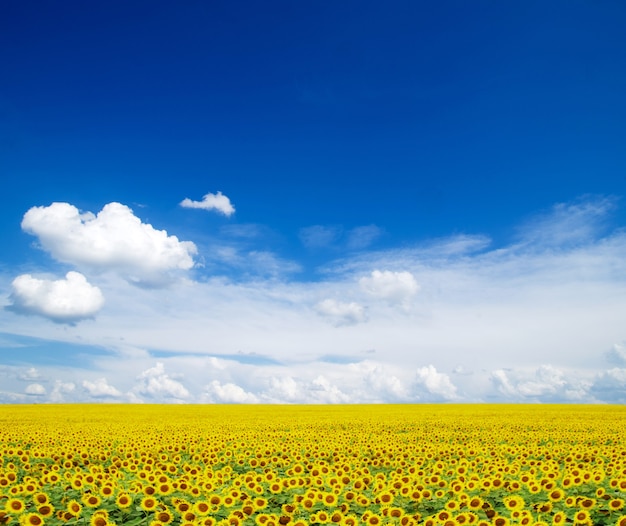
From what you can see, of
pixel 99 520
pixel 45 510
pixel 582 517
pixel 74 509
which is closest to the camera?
pixel 582 517

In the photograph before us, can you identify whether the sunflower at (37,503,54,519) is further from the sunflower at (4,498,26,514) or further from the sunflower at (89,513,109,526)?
the sunflower at (89,513,109,526)

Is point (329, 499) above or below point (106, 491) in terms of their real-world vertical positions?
below

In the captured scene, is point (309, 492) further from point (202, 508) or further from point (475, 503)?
point (475, 503)

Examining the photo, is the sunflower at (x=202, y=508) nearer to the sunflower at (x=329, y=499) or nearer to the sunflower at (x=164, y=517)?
the sunflower at (x=164, y=517)

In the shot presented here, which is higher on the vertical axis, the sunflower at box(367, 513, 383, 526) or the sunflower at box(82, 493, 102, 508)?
the sunflower at box(82, 493, 102, 508)

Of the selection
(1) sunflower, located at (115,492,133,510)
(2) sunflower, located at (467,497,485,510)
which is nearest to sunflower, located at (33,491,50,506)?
(1) sunflower, located at (115,492,133,510)

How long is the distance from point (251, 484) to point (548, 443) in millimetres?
16319

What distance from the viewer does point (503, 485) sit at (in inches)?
420

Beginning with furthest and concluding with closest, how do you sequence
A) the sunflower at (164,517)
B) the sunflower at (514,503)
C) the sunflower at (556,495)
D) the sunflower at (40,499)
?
1. the sunflower at (556,495)
2. the sunflower at (40,499)
3. the sunflower at (514,503)
4. the sunflower at (164,517)

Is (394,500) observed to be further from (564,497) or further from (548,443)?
(548,443)

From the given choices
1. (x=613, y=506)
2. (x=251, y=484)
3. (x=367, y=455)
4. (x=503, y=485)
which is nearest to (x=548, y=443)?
(x=367, y=455)

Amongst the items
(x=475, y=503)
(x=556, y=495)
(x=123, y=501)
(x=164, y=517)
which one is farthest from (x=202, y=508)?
(x=556, y=495)

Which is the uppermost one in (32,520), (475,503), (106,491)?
(106,491)

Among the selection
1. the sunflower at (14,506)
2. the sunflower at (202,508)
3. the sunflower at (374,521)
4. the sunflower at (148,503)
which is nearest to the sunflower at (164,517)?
the sunflower at (202,508)
